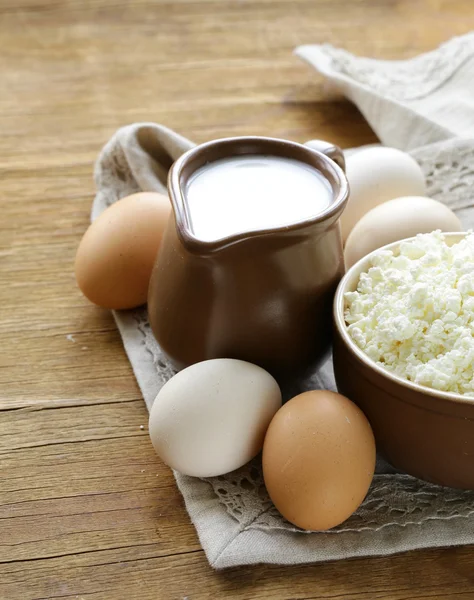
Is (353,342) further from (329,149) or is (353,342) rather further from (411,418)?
(329,149)

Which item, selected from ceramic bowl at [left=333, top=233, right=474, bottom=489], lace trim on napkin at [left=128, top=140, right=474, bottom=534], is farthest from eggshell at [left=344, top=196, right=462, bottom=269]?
lace trim on napkin at [left=128, top=140, right=474, bottom=534]

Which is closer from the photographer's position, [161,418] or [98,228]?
[161,418]

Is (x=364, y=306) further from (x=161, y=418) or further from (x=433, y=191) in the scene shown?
(x=433, y=191)

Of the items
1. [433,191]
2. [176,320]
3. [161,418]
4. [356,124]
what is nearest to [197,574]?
[161,418]

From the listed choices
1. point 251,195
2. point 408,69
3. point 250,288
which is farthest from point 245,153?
point 408,69

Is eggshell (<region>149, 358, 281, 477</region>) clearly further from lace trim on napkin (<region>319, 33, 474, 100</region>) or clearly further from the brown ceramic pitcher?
lace trim on napkin (<region>319, 33, 474, 100</region>)
